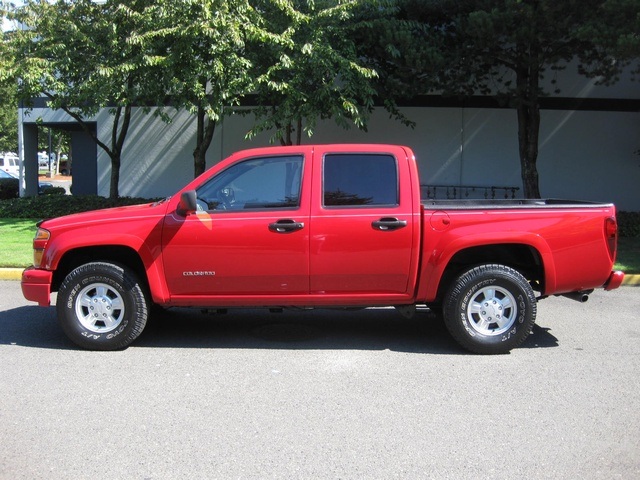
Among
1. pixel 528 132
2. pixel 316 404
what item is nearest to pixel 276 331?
pixel 316 404

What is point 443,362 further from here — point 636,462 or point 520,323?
point 636,462

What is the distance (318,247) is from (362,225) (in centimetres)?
46

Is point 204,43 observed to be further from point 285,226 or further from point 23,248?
point 285,226

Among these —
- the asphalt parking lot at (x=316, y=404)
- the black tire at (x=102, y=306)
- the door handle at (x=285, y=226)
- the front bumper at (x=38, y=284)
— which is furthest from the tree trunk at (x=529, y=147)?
the front bumper at (x=38, y=284)

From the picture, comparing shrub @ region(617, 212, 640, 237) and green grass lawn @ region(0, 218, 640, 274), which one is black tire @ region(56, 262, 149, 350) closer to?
green grass lawn @ region(0, 218, 640, 274)

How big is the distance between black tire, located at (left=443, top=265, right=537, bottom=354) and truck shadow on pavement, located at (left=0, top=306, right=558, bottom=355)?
0.32m

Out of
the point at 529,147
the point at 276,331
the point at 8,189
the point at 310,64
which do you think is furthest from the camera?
the point at 8,189

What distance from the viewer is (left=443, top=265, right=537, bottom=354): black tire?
598cm

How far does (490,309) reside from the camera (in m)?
6.05

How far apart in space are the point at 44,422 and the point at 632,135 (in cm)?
1681

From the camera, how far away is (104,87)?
12.6 metres

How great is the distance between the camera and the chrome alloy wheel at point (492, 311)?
604 centimetres

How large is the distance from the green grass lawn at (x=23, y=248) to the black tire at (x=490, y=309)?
5195mm

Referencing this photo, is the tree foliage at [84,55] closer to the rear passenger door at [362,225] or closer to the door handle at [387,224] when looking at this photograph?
the rear passenger door at [362,225]
